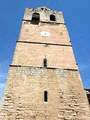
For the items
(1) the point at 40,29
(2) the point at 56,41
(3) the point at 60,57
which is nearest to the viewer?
(3) the point at 60,57

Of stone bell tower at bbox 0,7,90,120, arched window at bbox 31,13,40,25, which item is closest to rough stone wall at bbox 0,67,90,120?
stone bell tower at bbox 0,7,90,120

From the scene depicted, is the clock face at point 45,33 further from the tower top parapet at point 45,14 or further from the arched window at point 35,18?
the tower top parapet at point 45,14

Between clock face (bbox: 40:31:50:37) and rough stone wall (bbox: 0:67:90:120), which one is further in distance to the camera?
clock face (bbox: 40:31:50:37)

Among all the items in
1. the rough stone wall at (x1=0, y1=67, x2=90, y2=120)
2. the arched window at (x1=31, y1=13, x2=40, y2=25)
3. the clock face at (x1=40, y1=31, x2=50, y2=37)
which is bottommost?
the rough stone wall at (x1=0, y1=67, x2=90, y2=120)

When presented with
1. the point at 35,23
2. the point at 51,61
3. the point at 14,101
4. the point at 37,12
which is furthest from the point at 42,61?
the point at 37,12

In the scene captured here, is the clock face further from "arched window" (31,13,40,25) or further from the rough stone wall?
the rough stone wall

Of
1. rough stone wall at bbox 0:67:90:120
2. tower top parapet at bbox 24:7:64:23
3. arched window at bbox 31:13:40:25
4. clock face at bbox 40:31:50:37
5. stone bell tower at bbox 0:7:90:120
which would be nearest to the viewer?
rough stone wall at bbox 0:67:90:120

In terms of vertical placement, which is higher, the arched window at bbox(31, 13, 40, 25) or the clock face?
the arched window at bbox(31, 13, 40, 25)

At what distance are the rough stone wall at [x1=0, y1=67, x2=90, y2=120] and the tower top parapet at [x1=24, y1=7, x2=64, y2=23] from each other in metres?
7.39

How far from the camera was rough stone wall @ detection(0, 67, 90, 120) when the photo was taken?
1302cm

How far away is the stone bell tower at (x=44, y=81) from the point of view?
1315 cm

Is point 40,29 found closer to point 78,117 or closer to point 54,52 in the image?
point 54,52

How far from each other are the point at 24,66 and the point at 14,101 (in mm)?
2748

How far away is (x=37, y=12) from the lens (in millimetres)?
23516
